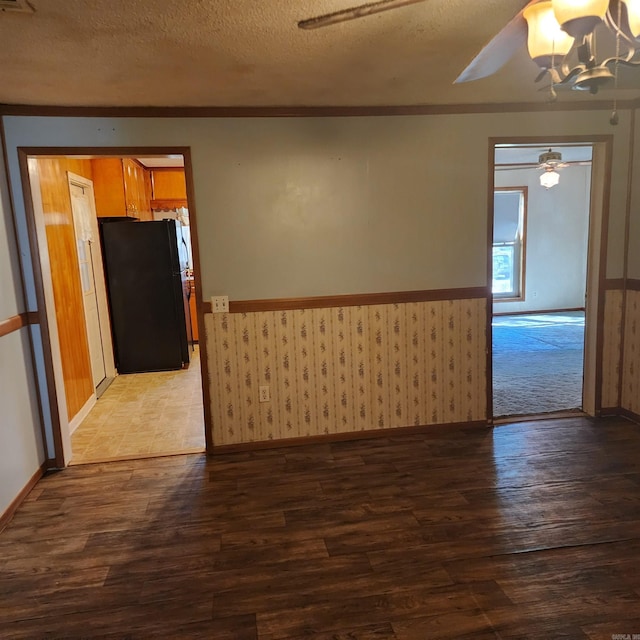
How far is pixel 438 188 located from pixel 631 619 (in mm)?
2416

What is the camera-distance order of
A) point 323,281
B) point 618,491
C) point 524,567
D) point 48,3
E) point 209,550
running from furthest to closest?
point 323,281
point 618,491
point 209,550
point 524,567
point 48,3

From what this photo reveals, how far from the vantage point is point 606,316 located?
11.2 feet

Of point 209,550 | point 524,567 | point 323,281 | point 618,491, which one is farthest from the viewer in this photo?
point 323,281

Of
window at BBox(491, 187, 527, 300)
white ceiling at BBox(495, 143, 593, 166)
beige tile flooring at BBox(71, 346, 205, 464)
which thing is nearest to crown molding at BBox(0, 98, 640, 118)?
beige tile flooring at BBox(71, 346, 205, 464)

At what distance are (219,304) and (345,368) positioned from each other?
93cm

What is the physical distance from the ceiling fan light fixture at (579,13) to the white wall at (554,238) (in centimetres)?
666

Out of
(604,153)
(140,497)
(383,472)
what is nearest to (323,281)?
(383,472)

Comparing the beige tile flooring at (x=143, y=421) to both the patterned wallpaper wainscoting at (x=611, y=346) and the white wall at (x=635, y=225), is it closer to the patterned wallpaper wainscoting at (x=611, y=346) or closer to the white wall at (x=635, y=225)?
the patterned wallpaper wainscoting at (x=611, y=346)

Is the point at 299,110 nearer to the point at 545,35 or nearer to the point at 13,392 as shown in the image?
the point at 545,35

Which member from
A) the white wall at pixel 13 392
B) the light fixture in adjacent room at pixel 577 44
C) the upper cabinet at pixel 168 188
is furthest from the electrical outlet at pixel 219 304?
the upper cabinet at pixel 168 188

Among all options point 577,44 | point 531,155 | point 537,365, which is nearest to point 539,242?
point 531,155

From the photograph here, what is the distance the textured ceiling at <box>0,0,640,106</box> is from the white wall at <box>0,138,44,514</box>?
798mm

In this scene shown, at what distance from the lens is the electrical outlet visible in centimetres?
301

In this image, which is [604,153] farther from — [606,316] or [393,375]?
[393,375]
